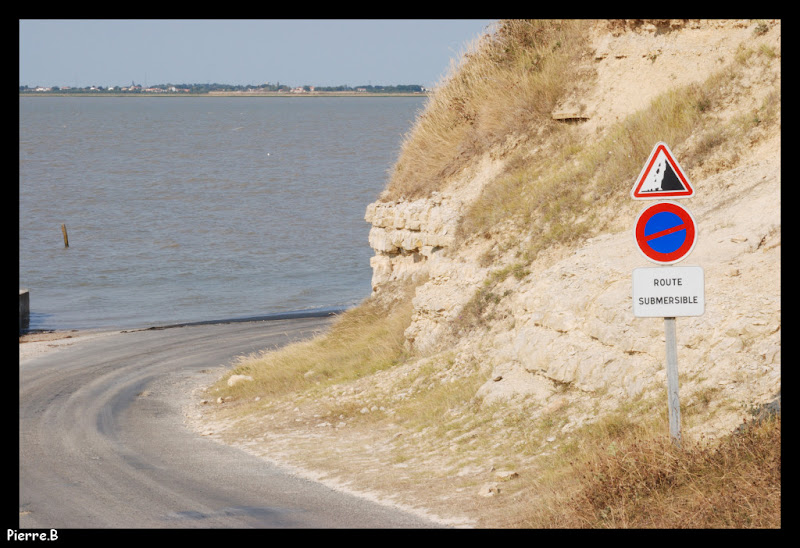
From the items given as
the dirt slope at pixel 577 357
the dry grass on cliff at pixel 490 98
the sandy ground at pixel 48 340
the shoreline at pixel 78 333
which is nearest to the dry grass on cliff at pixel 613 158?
the dirt slope at pixel 577 357

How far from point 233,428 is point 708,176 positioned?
968cm

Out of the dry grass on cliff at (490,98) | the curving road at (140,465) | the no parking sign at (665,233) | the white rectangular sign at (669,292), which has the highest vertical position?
the dry grass on cliff at (490,98)

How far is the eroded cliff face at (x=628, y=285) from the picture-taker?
10789mm

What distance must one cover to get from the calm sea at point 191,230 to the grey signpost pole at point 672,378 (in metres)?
17.2

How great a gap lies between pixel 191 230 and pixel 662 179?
56179mm

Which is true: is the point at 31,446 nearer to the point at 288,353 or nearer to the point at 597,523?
the point at 288,353

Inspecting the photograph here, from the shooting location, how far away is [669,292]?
857 cm

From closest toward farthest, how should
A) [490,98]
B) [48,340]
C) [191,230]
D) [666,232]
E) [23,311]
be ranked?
[666,232] → [490,98] → [48,340] → [23,311] → [191,230]

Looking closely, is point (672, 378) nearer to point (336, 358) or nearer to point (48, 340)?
point (336, 358)

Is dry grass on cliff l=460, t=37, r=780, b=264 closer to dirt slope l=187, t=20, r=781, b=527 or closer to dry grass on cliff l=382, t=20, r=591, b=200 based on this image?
dirt slope l=187, t=20, r=781, b=527

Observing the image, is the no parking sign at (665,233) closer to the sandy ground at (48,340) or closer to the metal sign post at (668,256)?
the metal sign post at (668,256)

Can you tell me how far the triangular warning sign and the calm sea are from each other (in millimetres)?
16745

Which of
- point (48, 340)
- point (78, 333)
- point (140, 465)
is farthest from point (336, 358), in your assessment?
point (78, 333)

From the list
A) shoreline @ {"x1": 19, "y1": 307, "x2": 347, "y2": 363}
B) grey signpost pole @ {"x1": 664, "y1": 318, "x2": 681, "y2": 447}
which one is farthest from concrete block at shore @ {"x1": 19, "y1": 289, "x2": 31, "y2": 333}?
grey signpost pole @ {"x1": 664, "y1": 318, "x2": 681, "y2": 447}
